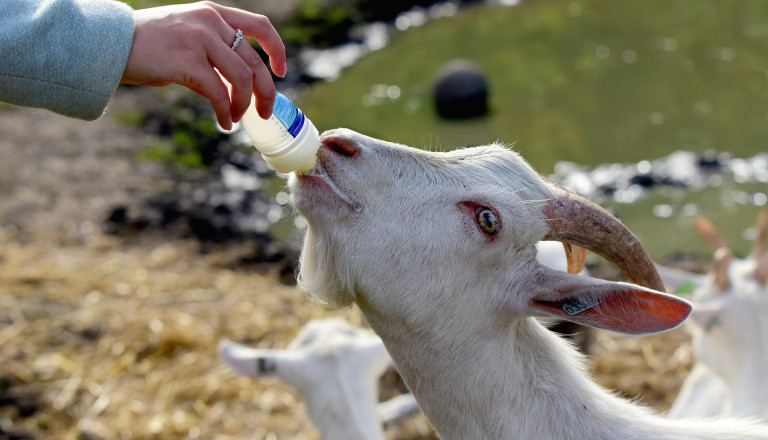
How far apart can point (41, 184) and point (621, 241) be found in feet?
23.7

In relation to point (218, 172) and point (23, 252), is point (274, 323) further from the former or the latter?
point (218, 172)

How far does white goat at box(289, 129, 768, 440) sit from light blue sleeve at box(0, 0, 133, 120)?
25.6 inches

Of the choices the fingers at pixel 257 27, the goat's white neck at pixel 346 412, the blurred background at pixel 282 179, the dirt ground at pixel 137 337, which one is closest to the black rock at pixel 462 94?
the blurred background at pixel 282 179

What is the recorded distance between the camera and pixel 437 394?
2477 millimetres

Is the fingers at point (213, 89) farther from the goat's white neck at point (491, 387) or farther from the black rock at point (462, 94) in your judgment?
the black rock at point (462, 94)

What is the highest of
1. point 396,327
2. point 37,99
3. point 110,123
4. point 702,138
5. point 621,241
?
point 37,99

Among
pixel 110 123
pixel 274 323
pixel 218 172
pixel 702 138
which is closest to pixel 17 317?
pixel 274 323

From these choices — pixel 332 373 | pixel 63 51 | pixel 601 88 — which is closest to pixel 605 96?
pixel 601 88

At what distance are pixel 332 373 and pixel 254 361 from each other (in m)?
0.39

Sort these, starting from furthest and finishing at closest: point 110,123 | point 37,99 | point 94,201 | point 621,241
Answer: point 110,123 < point 94,201 < point 621,241 < point 37,99

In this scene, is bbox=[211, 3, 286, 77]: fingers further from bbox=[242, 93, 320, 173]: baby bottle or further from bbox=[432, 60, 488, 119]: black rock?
bbox=[432, 60, 488, 119]: black rock

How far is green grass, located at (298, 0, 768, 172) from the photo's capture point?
917 cm

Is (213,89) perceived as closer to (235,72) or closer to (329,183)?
(235,72)

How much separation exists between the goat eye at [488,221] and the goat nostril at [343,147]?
395 mm
